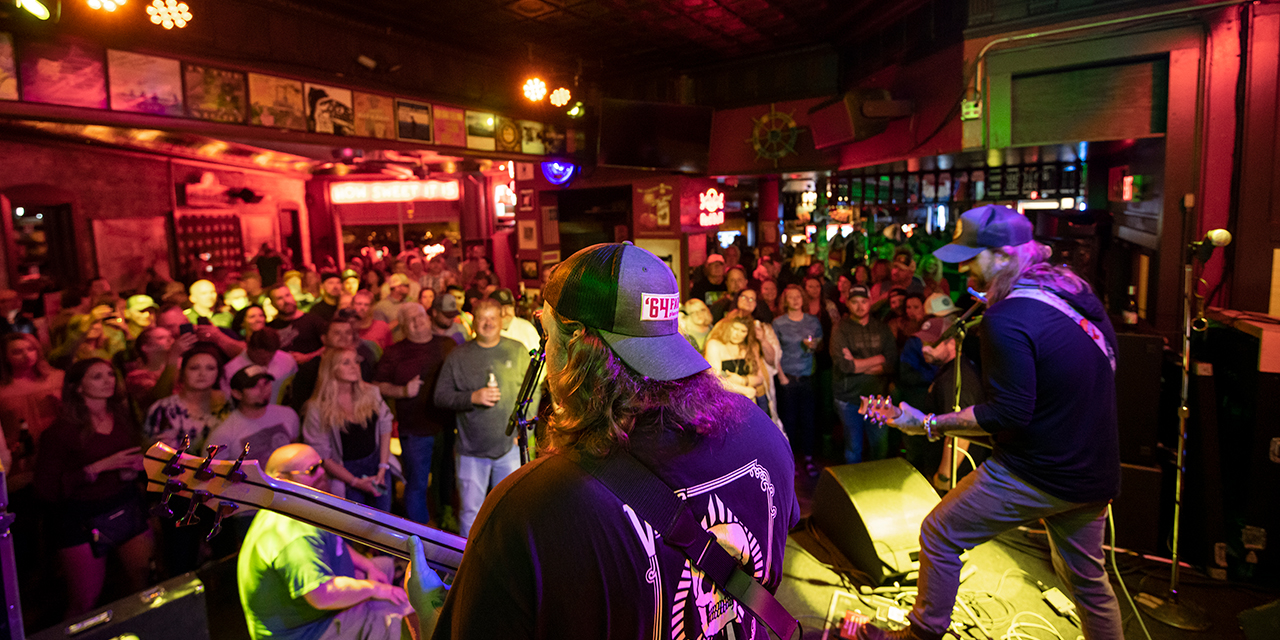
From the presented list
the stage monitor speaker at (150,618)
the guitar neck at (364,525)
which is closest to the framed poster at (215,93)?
the stage monitor speaker at (150,618)

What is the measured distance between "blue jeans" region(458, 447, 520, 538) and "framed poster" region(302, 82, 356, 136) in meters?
3.79

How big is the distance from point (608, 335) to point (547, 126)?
797 cm

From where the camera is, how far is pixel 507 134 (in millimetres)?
7988

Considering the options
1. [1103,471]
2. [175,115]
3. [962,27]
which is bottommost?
[1103,471]

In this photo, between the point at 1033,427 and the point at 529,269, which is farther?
the point at 529,269

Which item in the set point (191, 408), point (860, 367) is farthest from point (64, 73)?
point (860, 367)

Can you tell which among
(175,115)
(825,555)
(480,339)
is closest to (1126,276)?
(825,555)

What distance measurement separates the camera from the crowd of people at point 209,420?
3547 mm

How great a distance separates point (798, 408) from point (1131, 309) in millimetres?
2672

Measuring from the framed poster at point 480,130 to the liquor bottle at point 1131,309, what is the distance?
6.53 meters

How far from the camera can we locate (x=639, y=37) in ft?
25.9

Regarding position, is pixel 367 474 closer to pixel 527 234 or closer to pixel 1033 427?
pixel 1033 427

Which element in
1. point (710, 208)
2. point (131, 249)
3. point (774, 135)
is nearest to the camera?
point (774, 135)

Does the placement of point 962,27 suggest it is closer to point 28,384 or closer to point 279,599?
point 279,599
